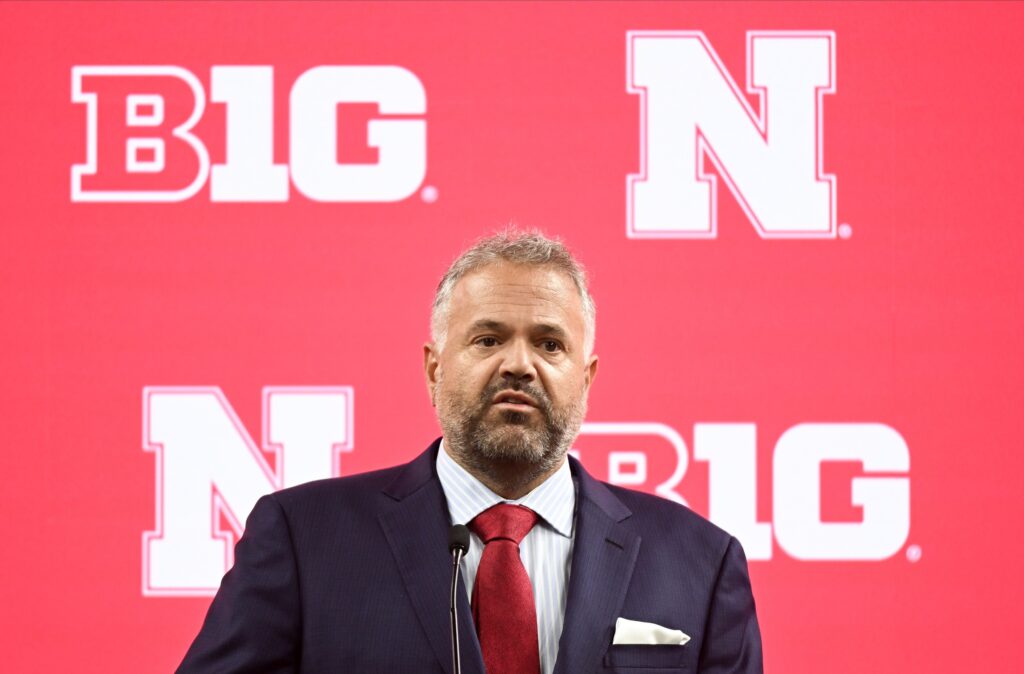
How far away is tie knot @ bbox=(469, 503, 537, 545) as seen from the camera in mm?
2260

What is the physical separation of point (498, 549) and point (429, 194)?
142 cm

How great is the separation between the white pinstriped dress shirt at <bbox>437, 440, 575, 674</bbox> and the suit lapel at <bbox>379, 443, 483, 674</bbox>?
34 millimetres

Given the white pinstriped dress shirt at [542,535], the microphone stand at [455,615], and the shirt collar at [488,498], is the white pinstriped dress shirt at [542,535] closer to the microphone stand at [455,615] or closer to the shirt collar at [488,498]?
the shirt collar at [488,498]

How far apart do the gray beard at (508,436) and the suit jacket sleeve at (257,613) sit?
0.36m

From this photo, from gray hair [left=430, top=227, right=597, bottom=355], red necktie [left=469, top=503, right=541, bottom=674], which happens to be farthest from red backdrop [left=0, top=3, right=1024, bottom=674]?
red necktie [left=469, top=503, right=541, bottom=674]

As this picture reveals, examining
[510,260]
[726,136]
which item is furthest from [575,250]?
[510,260]

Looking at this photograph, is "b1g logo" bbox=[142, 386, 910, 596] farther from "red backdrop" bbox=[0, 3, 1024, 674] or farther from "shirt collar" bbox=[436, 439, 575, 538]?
"shirt collar" bbox=[436, 439, 575, 538]

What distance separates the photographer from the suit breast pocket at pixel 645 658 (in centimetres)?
216

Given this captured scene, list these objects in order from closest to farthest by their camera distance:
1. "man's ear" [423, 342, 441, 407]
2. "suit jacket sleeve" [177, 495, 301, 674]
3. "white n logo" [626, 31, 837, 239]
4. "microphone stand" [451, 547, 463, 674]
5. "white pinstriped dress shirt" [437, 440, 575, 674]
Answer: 1. "microphone stand" [451, 547, 463, 674]
2. "suit jacket sleeve" [177, 495, 301, 674]
3. "white pinstriped dress shirt" [437, 440, 575, 674]
4. "man's ear" [423, 342, 441, 407]
5. "white n logo" [626, 31, 837, 239]

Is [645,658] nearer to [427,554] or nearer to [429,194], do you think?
[427,554]

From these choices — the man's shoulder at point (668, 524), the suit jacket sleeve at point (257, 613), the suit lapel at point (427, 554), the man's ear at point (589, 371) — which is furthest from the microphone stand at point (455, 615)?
the man's ear at point (589, 371)

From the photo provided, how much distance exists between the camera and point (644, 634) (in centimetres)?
218

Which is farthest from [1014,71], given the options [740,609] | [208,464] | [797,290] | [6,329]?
[6,329]

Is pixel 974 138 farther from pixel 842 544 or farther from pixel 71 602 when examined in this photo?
pixel 71 602
